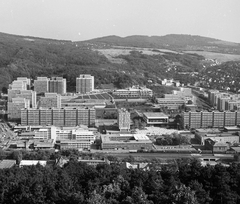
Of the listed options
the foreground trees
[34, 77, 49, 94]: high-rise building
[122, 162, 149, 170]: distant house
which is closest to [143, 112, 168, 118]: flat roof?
[122, 162, 149, 170]: distant house

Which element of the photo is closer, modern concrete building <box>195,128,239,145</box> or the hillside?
modern concrete building <box>195,128,239,145</box>

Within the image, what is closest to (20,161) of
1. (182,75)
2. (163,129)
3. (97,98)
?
(163,129)

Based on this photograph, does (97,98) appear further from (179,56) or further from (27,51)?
(179,56)

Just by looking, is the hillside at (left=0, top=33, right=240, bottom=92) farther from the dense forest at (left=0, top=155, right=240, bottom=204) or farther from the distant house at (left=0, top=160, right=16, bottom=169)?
the dense forest at (left=0, top=155, right=240, bottom=204)

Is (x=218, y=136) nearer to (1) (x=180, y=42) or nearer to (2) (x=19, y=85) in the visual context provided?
(2) (x=19, y=85)

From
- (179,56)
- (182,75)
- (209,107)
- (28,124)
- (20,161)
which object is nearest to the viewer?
(20,161)
